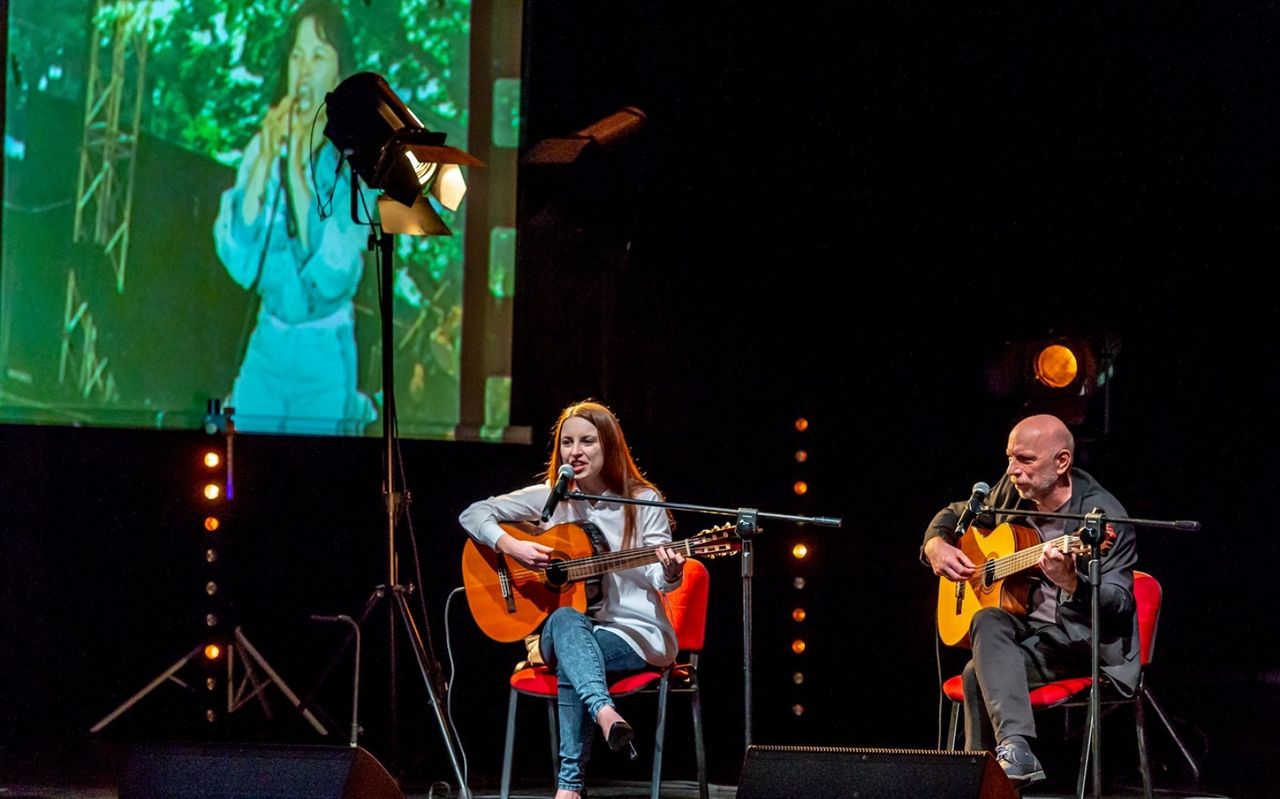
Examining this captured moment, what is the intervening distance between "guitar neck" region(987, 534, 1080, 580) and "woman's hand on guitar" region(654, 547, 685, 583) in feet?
3.03

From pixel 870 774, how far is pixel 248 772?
4.27 feet

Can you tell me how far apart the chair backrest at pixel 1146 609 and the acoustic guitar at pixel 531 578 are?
1.29 meters

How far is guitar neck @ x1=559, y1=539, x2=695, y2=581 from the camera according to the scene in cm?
417

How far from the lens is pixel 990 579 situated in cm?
416

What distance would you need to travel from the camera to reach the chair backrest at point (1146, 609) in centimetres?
414

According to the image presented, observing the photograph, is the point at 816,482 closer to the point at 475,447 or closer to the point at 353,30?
the point at 475,447

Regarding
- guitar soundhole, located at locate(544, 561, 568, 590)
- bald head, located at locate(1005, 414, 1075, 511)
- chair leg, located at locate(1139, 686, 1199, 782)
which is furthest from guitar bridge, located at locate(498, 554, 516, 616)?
chair leg, located at locate(1139, 686, 1199, 782)

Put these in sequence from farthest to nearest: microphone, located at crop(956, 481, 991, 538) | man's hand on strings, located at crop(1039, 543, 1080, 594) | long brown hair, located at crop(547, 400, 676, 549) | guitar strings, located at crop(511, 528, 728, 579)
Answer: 1. long brown hair, located at crop(547, 400, 676, 549)
2. guitar strings, located at crop(511, 528, 728, 579)
3. man's hand on strings, located at crop(1039, 543, 1080, 594)
4. microphone, located at crop(956, 481, 991, 538)

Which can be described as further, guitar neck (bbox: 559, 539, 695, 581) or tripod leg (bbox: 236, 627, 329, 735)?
tripod leg (bbox: 236, 627, 329, 735)

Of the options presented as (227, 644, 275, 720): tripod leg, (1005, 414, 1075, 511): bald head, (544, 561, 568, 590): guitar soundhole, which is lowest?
(227, 644, 275, 720): tripod leg

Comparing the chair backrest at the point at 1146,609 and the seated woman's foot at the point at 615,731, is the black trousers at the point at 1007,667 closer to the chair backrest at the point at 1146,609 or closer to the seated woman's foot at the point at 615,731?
the chair backrest at the point at 1146,609

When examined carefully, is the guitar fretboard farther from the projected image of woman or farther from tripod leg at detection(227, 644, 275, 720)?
tripod leg at detection(227, 644, 275, 720)

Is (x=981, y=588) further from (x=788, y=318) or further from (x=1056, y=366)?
Result: (x=788, y=318)

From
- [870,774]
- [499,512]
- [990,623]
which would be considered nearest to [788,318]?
[499,512]
